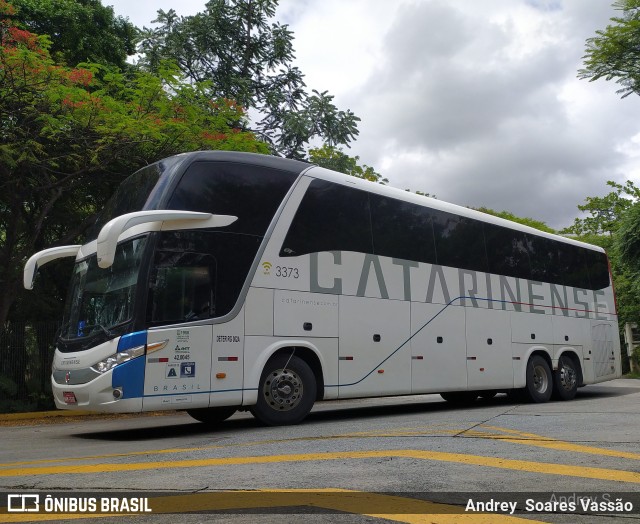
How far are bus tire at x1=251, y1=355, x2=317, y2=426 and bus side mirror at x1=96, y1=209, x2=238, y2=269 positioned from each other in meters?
2.26

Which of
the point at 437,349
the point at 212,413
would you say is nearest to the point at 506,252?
the point at 437,349

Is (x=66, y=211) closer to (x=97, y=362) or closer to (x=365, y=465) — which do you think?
(x=97, y=362)

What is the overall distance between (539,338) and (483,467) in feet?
33.5

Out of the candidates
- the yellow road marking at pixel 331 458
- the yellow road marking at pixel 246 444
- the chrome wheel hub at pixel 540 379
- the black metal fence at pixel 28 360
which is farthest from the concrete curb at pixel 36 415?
the chrome wheel hub at pixel 540 379

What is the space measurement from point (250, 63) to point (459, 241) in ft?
54.5

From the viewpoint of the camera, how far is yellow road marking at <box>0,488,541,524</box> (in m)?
4.32

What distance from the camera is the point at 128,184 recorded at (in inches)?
421

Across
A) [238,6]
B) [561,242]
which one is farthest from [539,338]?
[238,6]

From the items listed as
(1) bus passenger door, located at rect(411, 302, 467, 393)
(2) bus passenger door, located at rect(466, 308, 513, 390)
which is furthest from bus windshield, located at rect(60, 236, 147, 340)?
(2) bus passenger door, located at rect(466, 308, 513, 390)

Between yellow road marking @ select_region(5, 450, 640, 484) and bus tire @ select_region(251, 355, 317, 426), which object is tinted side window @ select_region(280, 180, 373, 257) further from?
yellow road marking @ select_region(5, 450, 640, 484)

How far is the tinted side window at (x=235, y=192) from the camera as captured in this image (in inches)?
380

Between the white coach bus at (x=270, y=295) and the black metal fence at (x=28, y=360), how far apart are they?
6.73 metres

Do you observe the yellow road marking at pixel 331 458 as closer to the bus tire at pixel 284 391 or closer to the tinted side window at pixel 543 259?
the bus tire at pixel 284 391

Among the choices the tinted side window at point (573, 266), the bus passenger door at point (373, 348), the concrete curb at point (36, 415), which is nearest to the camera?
the bus passenger door at point (373, 348)
